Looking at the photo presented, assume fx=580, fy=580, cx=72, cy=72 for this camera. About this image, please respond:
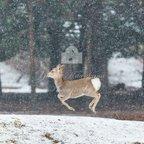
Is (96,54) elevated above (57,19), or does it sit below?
below

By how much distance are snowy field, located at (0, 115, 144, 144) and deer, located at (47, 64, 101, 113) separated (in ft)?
13.0

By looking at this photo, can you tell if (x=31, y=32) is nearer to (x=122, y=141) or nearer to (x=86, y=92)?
(x=86, y=92)

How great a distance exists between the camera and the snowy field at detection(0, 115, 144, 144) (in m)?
9.78

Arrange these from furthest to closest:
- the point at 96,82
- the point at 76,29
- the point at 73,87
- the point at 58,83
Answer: the point at 76,29 → the point at 73,87 → the point at 96,82 → the point at 58,83

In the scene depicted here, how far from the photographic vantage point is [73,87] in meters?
16.0

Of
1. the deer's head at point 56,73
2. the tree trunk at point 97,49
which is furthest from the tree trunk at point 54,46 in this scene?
the deer's head at point 56,73

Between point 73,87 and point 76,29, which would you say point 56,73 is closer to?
point 73,87

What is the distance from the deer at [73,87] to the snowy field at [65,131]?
3.96 meters

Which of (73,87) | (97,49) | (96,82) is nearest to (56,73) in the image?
(73,87)

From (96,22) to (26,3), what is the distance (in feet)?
11.2

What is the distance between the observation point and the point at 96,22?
27281 millimetres

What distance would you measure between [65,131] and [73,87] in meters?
5.74

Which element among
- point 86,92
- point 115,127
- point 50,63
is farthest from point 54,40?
point 115,127

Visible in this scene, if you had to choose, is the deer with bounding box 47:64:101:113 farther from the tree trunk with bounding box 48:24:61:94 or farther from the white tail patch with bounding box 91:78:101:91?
the tree trunk with bounding box 48:24:61:94
